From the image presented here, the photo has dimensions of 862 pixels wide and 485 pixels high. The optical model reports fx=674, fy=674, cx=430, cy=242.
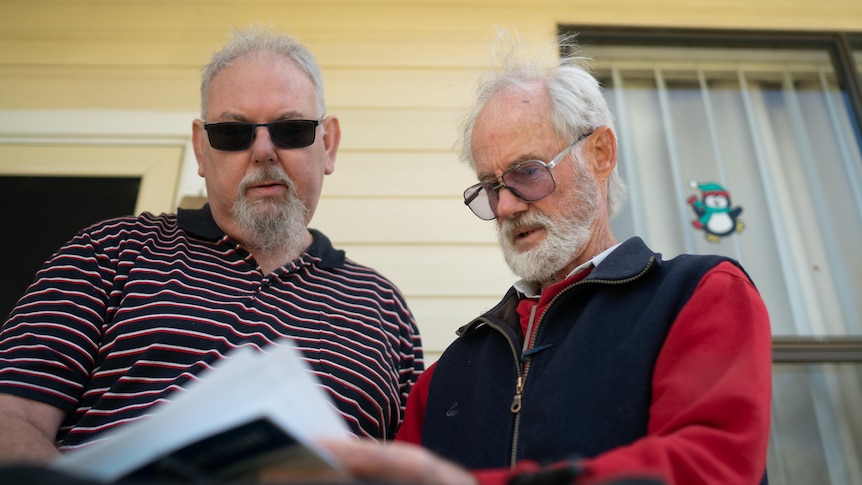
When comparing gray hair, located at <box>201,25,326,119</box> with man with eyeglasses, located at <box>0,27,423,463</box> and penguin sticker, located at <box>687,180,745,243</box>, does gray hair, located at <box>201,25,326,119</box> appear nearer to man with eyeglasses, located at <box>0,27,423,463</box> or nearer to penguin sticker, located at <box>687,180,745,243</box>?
man with eyeglasses, located at <box>0,27,423,463</box>

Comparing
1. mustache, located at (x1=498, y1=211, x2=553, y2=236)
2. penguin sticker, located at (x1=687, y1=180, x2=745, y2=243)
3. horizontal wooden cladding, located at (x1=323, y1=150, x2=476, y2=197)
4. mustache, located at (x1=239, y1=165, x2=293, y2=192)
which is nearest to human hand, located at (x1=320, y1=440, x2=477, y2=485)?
mustache, located at (x1=498, y1=211, x2=553, y2=236)

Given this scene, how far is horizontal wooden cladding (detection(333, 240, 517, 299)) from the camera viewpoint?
8.27ft

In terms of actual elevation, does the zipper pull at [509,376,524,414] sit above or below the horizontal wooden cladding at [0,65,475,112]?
below

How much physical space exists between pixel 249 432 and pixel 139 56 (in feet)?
8.56

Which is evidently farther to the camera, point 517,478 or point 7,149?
point 7,149

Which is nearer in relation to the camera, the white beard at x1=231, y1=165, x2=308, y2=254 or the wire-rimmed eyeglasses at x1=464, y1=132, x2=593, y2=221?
the wire-rimmed eyeglasses at x1=464, y1=132, x2=593, y2=221

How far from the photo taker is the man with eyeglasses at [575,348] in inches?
39.0

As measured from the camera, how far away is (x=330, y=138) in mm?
2191

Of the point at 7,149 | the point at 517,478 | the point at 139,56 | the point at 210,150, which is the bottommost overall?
the point at 517,478

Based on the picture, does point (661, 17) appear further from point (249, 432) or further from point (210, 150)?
point (249, 432)

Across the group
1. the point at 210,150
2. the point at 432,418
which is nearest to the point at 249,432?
the point at 432,418

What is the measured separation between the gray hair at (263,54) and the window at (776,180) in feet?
3.45

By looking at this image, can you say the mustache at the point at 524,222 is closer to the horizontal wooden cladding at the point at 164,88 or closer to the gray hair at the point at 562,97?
the gray hair at the point at 562,97

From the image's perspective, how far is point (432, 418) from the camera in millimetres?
1599
